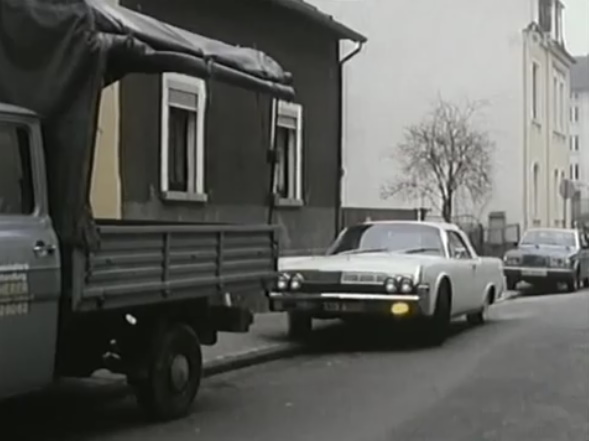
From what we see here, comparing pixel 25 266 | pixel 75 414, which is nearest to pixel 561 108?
pixel 75 414

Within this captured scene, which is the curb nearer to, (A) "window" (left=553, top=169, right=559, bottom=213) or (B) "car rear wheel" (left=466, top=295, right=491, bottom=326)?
(B) "car rear wheel" (left=466, top=295, right=491, bottom=326)

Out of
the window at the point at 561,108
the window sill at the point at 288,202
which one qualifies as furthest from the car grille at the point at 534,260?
the window at the point at 561,108

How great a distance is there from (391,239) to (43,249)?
884cm

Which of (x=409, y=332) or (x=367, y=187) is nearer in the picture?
(x=409, y=332)

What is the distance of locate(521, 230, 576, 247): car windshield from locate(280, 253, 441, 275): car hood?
14236 millimetres

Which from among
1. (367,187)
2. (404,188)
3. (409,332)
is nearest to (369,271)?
(409,332)

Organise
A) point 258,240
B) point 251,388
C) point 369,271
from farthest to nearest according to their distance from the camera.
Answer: point 369,271, point 251,388, point 258,240

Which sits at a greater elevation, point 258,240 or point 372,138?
point 372,138

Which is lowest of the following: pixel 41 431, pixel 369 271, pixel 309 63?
pixel 41 431

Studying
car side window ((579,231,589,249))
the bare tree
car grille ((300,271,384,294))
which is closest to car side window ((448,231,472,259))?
car grille ((300,271,384,294))

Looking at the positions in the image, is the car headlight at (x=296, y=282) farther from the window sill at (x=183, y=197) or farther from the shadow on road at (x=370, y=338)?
the window sill at (x=183, y=197)

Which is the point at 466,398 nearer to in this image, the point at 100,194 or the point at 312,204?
the point at 100,194

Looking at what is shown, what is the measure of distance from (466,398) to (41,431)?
12.8 ft

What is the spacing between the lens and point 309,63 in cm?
2302
